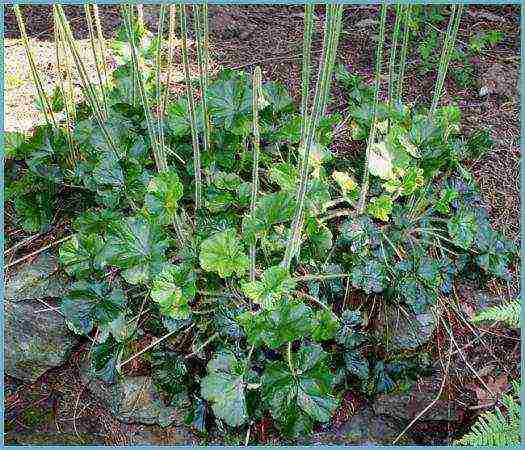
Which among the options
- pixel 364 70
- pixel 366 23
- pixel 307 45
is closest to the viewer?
pixel 307 45

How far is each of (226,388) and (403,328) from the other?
28.2 inches

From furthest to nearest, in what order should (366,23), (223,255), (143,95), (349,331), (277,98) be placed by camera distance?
(366,23) → (277,98) → (349,331) → (223,255) → (143,95)

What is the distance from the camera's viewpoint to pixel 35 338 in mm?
2539

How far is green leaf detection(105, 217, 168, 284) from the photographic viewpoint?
2.23 metres

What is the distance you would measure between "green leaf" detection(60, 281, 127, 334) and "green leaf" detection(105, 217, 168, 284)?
0.11m

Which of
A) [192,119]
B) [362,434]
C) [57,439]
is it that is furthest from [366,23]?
[57,439]

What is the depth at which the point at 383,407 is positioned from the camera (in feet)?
7.98

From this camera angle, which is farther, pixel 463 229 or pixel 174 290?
pixel 463 229

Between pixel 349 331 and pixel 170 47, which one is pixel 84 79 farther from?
pixel 349 331

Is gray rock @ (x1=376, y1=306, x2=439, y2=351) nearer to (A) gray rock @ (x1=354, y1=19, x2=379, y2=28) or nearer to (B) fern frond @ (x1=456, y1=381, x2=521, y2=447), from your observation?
(B) fern frond @ (x1=456, y1=381, x2=521, y2=447)

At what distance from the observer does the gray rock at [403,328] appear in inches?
95.7

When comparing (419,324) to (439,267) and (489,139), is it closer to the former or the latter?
(439,267)

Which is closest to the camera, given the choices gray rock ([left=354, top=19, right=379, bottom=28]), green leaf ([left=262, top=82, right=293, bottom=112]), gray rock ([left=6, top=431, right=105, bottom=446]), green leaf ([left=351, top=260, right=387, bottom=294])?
green leaf ([left=351, top=260, right=387, bottom=294])

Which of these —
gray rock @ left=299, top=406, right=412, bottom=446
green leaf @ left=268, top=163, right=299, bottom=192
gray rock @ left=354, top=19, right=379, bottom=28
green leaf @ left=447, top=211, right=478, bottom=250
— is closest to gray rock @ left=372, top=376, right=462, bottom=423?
gray rock @ left=299, top=406, right=412, bottom=446
